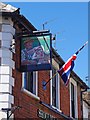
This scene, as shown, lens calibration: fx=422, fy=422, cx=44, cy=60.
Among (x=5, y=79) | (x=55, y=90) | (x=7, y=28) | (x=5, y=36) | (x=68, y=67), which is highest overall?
(x=7, y=28)

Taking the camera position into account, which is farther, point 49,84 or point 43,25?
point 49,84

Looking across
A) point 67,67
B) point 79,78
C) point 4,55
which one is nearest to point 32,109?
point 67,67

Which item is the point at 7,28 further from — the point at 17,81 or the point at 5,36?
the point at 17,81

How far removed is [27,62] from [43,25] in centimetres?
157

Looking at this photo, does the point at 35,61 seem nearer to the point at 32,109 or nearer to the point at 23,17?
the point at 23,17

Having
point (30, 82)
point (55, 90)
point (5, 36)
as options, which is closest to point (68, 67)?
point (30, 82)

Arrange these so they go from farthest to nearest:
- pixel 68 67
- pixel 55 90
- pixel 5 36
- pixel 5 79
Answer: pixel 55 90, pixel 68 67, pixel 5 36, pixel 5 79

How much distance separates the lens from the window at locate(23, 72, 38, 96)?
52.1ft

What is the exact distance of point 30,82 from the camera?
54.1 ft

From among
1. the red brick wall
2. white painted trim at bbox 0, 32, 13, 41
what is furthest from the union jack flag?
the red brick wall

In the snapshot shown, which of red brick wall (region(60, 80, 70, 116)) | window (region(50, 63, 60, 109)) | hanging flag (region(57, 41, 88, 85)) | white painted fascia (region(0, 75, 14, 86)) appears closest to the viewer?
white painted fascia (region(0, 75, 14, 86))

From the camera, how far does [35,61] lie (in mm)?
13781

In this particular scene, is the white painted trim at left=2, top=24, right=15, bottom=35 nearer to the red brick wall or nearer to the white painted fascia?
the white painted fascia

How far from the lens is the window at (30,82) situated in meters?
15.9
